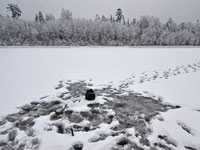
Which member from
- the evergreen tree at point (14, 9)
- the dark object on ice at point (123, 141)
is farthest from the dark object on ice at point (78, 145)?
the evergreen tree at point (14, 9)

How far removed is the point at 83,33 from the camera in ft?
88.1

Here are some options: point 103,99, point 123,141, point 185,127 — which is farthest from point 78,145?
point 185,127

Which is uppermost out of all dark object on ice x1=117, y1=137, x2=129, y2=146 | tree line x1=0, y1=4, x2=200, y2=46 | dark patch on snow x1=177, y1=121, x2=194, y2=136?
tree line x1=0, y1=4, x2=200, y2=46

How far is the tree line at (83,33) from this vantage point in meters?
23.9

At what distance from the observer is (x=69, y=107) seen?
3.20 m

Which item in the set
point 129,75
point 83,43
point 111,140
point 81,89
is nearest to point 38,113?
point 81,89

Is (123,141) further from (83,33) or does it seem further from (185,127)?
(83,33)

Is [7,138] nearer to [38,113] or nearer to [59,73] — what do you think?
[38,113]

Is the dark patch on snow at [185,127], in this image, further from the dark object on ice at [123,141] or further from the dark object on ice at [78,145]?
the dark object on ice at [78,145]

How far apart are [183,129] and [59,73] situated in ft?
18.6

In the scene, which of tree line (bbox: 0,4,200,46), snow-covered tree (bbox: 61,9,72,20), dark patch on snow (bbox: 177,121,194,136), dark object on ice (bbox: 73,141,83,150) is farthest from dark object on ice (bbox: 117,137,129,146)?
snow-covered tree (bbox: 61,9,72,20)

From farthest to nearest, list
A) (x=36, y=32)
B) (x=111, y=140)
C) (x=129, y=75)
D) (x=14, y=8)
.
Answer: (x=14, y=8) → (x=36, y=32) → (x=129, y=75) → (x=111, y=140)

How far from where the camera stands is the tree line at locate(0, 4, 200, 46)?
941 inches

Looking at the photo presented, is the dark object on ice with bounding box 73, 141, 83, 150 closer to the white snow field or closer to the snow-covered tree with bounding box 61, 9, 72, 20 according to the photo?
the white snow field
